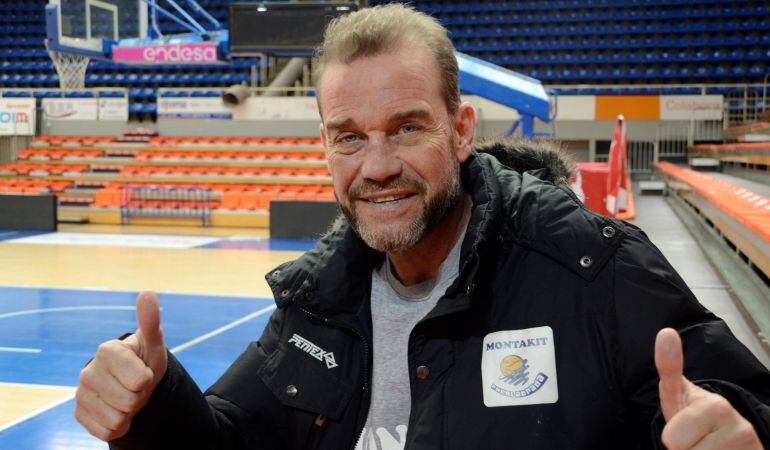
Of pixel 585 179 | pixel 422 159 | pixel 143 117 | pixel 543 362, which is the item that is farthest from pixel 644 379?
pixel 143 117

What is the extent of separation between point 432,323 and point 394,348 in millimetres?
131

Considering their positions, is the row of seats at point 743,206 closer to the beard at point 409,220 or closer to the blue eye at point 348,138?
the beard at point 409,220

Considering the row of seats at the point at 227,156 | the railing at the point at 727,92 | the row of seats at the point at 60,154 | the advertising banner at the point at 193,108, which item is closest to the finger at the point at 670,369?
the row of seats at the point at 227,156

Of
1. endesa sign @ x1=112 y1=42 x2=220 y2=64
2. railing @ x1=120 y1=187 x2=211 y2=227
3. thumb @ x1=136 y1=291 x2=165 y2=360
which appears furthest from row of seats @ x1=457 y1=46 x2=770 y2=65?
thumb @ x1=136 y1=291 x2=165 y2=360

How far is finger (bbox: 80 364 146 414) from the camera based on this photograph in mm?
1248

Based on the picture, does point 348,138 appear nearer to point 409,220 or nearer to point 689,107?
point 409,220

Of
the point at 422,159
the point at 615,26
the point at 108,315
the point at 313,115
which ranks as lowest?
the point at 108,315

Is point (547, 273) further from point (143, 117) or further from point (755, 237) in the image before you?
point (143, 117)

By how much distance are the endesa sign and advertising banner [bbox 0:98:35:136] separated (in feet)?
13.7

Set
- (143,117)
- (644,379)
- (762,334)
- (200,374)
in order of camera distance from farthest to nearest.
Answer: (143,117) → (200,374) → (762,334) → (644,379)

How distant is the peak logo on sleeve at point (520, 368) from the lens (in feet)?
4.11

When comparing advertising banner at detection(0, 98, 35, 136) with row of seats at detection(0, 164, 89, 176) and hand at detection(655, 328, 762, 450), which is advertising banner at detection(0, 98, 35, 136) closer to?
row of seats at detection(0, 164, 89, 176)

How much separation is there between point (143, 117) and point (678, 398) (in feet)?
57.1

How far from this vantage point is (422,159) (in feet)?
4.76
